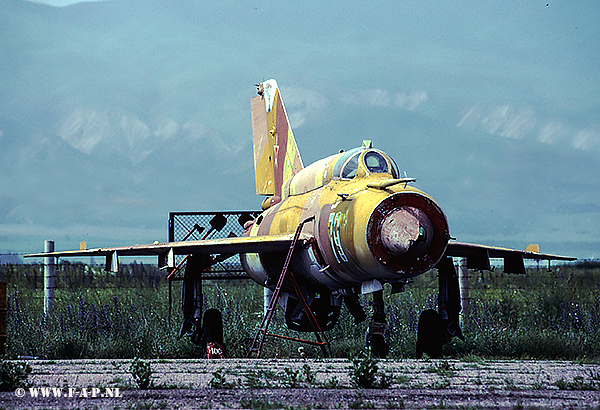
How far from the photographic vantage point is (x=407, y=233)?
10969 millimetres

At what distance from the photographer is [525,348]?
47.5 feet

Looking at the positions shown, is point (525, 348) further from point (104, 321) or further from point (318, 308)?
point (104, 321)

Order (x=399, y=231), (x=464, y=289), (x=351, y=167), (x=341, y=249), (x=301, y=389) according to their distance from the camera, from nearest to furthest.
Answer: (x=301, y=389), (x=399, y=231), (x=341, y=249), (x=351, y=167), (x=464, y=289)

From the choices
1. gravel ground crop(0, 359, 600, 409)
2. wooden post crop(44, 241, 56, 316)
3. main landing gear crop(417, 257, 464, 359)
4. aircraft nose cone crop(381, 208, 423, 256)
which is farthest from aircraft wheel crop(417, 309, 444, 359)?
wooden post crop(44, 241, 56, 316)

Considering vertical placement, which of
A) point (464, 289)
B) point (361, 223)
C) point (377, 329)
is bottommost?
point (377, 329)

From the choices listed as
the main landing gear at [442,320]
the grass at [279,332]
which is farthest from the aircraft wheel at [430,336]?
the grass at [279,332]

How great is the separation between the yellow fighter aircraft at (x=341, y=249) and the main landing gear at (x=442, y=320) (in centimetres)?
2

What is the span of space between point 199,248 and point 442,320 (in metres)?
5.30

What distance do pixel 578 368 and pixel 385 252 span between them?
10.8ft

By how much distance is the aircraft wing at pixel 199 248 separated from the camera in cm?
1365

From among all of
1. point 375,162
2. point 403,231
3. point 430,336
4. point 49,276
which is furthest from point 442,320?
point 49,276

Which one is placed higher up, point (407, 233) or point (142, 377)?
point (407, 233)

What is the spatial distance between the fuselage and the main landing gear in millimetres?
1958

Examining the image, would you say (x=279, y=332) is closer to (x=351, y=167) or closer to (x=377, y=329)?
(x=377, y=329)
